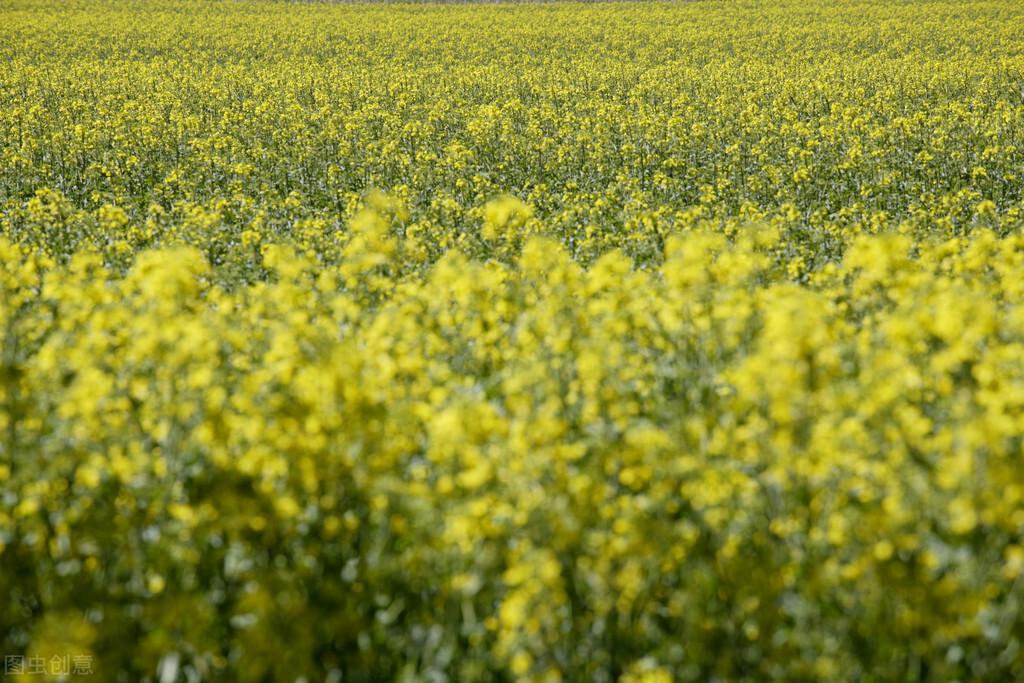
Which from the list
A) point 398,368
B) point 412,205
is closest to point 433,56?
point 412,205

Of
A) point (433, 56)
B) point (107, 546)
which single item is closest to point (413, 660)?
point (107, 546)

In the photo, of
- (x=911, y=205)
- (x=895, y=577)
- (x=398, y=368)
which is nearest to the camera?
(x=895, y=577)

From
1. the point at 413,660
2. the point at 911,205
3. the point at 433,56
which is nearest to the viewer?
the point at 413,660

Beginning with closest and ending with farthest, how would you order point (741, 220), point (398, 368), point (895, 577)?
point (895, 577) → point (398, 368) → point (741, 220)

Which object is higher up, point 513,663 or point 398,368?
point 398,368

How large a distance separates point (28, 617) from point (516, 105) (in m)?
19.1

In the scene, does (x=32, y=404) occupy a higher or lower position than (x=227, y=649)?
higher

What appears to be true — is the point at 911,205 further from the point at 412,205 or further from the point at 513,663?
the point at 513,663

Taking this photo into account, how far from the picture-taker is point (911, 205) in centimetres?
1342

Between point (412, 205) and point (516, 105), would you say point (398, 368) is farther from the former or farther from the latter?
point (516, 105)

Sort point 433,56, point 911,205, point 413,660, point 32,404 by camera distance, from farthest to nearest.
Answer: point 433,56, point 911,205, point 32,404, point 413,660

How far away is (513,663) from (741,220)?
30.6 feet

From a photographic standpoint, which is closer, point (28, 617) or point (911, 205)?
point (28, 617)

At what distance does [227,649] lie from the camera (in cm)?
443
